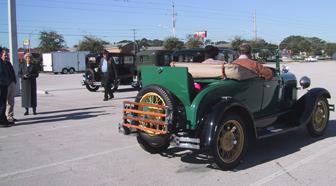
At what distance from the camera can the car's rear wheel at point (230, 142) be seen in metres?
5.83

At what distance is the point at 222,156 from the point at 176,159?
92 centimetres

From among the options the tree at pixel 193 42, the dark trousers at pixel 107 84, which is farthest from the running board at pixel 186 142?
the tree at pixel 193 42

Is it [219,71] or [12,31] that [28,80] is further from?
[12,31]

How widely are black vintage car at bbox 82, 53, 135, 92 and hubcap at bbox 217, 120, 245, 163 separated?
1380 centimetres

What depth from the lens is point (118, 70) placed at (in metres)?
20.2

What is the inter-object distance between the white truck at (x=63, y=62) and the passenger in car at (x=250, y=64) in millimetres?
43392

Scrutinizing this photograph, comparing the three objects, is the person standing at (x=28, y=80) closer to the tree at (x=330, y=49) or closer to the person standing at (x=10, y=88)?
the person standing at (x=10, y=88)

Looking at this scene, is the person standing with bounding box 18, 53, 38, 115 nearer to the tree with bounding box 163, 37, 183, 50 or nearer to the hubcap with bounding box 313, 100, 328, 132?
the hubcap with bounding box 313, 100, 328, 132

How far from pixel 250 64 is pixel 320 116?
209cm

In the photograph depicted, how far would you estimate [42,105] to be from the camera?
14320 mm

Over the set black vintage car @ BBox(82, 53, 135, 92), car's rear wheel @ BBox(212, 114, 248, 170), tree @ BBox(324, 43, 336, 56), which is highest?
tree @ BBox(324, 43, 336, 56)

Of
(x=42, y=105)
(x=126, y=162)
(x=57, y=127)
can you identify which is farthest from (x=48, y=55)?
(x=126, y=162)

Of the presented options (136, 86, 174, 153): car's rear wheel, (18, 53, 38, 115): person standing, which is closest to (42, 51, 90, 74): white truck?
(18, 53, 38, 115): person standing

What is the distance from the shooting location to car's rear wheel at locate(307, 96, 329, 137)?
25.9 feet
